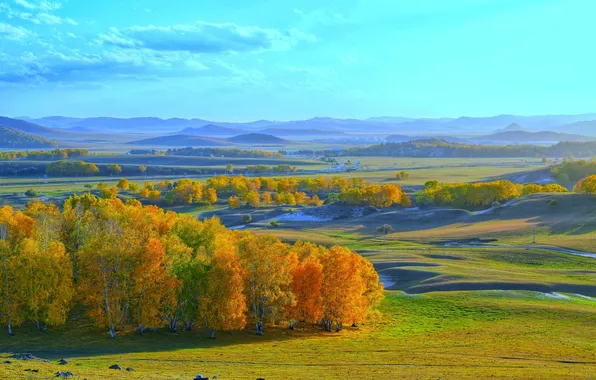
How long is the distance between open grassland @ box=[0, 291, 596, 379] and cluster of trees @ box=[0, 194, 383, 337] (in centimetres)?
158

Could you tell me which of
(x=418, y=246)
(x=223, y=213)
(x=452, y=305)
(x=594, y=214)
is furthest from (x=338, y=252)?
(x=223, y=213)

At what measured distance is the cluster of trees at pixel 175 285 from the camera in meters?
53.4

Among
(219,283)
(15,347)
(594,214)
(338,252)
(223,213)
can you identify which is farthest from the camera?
(223,213)

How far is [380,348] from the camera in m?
48.7

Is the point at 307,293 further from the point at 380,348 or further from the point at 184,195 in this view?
the point at 184,195

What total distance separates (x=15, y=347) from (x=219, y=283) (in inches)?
635

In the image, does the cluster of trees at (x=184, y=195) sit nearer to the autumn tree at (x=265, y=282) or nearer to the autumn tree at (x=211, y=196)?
the autumn tree at (x=211, y=196)

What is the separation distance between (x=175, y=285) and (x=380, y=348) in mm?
17709

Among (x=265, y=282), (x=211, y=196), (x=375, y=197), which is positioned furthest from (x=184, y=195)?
(x=265, y=282)

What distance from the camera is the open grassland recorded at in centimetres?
3834

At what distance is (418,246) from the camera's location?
11712 centimetres

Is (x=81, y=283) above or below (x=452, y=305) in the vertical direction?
above

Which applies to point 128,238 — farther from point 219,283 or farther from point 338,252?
point 338,252

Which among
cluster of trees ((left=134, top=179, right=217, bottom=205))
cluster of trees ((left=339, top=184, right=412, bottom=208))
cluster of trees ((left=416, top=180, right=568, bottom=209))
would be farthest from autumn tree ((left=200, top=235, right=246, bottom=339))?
cluster of trees ((left=134, top=179, right=217, bottom=205))
